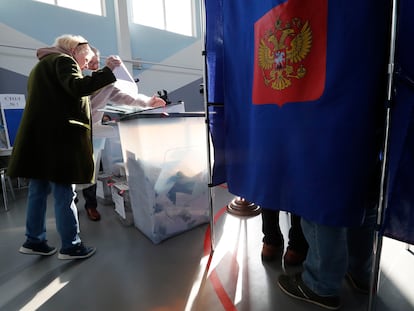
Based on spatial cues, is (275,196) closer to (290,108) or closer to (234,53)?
(290,108)

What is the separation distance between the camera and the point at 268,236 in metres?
1.27

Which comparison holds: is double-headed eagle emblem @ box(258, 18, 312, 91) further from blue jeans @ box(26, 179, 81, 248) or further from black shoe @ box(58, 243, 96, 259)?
black shoe @ box(58, 243, 96, 259)

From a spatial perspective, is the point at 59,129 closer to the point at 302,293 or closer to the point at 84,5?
the point at 302,293

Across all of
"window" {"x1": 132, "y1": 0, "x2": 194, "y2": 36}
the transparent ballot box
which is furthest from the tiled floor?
"window" {"x1": 132, "y1": 0, "x2": 194, "y2": 36}

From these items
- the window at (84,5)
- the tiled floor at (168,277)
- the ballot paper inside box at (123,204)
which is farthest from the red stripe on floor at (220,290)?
the window at (84,5)

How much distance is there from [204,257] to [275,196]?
23.0 inches

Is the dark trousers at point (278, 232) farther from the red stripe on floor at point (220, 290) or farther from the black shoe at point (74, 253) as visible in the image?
the black shoe at point (74, 253)

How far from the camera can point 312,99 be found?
0.75 metres

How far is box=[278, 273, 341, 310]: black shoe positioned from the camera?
915 millimetres

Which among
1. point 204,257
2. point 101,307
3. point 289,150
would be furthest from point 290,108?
point 101,307

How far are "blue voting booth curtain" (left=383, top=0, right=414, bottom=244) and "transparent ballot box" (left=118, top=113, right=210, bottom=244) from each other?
93cm

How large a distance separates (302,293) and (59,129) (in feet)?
3.98

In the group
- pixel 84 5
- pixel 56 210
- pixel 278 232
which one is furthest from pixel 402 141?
pixel 84 5

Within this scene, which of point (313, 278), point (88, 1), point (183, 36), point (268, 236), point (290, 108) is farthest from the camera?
point (183, 36)
